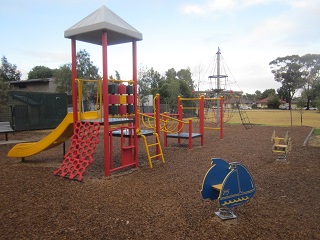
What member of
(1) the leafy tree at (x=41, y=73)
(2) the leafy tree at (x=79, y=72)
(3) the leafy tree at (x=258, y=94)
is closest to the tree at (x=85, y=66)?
(2) the leafy tree at (x=79, y=72)

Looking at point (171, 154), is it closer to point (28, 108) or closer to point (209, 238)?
point (209, 238)

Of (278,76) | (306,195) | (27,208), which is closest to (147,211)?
(27,208)

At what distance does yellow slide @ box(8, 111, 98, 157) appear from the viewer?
690cm

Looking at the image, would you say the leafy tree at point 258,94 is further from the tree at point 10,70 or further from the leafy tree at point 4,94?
the leafy tree at point 4,94

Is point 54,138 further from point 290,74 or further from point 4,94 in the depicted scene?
point 290,74

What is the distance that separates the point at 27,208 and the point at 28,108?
1291cm

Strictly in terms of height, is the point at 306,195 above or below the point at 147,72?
below

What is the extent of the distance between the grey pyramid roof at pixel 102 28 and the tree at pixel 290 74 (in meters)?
71.3

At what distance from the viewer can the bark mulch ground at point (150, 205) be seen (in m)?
3.48

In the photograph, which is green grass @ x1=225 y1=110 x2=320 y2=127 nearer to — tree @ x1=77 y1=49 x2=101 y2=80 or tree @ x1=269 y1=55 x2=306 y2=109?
tree @ x1=77 y1=49 x2=101 y2=80

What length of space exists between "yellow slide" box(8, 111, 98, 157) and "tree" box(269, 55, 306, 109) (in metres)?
72.1

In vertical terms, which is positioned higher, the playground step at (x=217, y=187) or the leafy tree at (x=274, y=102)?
the leafy tree at (x=274, y=102)

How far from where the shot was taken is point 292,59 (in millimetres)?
73438

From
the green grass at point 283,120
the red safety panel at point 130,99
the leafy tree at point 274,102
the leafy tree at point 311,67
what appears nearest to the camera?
the red safety panel at point 130,99
